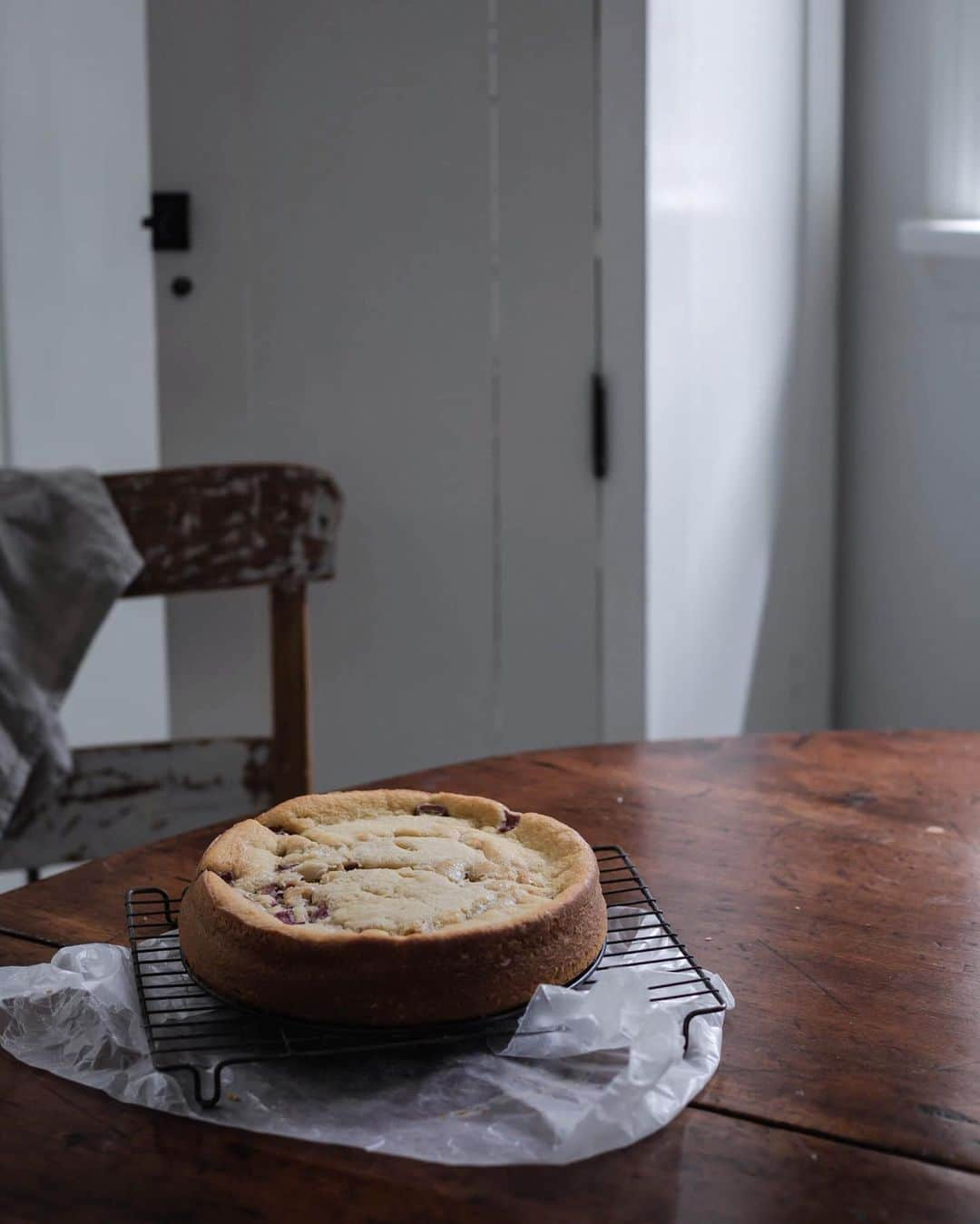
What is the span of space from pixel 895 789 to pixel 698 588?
1.41 metres

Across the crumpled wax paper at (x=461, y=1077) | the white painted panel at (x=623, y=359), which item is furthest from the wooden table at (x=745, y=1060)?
the white painted panel at (x=623, y=359)

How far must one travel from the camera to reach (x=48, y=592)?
1666 mm

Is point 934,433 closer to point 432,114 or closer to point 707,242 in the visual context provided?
point 707,242

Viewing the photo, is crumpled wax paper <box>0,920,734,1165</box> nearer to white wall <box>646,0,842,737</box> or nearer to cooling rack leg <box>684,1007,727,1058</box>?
cooling rack leg <box>684,1007,727,1058</box>

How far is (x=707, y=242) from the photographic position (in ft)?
8.41

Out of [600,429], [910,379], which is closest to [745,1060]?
[600,429]

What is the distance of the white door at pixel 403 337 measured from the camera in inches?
93.9

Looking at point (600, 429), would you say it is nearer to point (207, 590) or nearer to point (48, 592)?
point (207, 590)

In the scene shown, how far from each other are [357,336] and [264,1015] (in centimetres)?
185

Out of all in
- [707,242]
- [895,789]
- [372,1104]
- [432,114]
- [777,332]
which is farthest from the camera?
[777,332]

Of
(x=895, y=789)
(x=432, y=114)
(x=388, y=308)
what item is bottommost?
(x=895, y=789)

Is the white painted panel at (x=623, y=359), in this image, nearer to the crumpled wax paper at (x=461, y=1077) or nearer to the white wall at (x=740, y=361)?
the white wall at (x=740, y=361)

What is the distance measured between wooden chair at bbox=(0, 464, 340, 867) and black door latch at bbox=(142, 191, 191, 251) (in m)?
0.83

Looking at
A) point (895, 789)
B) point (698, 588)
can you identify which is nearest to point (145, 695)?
point (698, 588)
